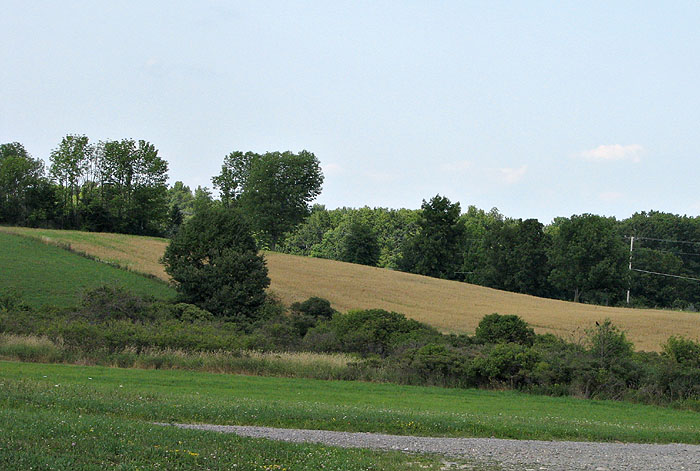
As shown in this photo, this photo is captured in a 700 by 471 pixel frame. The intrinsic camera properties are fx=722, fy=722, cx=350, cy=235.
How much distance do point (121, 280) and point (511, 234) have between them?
243 feet

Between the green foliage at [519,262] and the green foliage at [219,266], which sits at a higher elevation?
the green foliage at [519,262]

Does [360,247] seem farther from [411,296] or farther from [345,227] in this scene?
[411,296]

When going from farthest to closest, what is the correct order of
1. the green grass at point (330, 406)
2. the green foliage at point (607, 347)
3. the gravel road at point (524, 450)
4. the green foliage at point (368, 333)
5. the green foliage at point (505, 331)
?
the green foliage at point (505, 331) < the green foliage at point (368, 333) < the green foliage at point (607, 347) < the green grass at point (330, 406) < the gravel road at point (524, 450)

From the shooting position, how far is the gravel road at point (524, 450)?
10523 millimetres

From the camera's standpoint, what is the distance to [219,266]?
42469 mm

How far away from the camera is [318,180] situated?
120875mm

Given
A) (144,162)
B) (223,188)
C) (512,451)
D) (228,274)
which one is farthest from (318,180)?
(512,451)

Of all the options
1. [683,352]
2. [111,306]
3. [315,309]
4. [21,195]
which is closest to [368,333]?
[683,352]

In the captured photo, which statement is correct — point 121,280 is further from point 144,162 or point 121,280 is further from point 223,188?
point 223,188

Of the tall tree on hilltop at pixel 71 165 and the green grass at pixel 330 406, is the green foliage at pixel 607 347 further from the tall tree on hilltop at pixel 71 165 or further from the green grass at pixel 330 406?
the tall tree on hilltop at pixel 71 165

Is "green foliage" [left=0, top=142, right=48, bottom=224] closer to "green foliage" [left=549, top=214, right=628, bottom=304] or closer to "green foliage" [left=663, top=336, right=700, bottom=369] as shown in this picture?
"green foliage" [left=549, top=214, right=628, bottom=304]

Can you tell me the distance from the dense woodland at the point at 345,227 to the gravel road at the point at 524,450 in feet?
310

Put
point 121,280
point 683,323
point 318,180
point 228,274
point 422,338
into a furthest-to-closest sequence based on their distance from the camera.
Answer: point 318,180
point 683,323
point 121,280
point 228,274
point 422,338

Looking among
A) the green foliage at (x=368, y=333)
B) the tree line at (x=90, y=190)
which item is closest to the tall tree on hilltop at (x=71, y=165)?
the tree line at (x=90, y=190)
